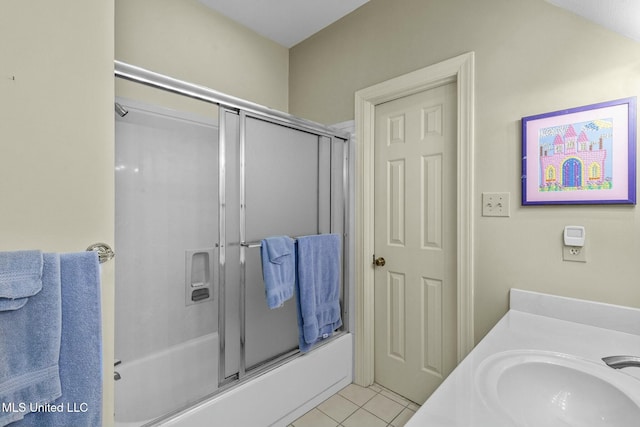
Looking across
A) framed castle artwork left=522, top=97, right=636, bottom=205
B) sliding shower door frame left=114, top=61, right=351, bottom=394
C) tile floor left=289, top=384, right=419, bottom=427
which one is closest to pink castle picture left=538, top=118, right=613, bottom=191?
framed castle artwork left=522, top=97, right=636, bottom=205

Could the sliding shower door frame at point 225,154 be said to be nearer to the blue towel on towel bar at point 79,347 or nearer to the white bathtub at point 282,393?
the white bathtub at point 282,393

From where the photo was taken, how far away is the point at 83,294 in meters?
0.82

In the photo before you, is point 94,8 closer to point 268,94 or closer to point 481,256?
point 268,94

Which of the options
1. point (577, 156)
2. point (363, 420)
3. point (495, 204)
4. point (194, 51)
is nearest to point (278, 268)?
point (363, 420)

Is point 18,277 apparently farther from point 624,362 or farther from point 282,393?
point 624,362

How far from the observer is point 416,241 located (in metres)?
1.79

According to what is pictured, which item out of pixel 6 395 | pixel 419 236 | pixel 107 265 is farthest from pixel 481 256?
pixel 6 395

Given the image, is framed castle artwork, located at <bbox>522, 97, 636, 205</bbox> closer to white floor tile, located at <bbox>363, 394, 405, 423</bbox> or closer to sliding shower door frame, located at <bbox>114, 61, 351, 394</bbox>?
sliding shower door frame, located at <bbox>114, 61, 351, 394</bbox>

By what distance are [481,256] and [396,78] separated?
1143 millimetres

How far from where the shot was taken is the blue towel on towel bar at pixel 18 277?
0.69 metres

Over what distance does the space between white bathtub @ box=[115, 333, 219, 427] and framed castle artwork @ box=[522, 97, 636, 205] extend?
1.89 meters

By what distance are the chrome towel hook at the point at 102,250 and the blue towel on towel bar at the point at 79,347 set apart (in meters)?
0.07

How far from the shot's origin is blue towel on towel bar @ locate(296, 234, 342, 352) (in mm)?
1623

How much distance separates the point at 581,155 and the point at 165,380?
2.39 m
